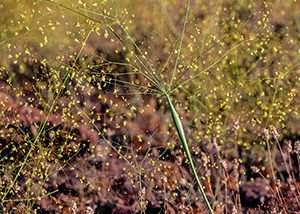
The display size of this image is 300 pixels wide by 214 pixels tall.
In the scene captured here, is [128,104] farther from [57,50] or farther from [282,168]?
[282,168]

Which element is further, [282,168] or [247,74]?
[247,74]

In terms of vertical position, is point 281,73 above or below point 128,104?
above

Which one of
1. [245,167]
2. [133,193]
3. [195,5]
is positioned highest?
[195,5]

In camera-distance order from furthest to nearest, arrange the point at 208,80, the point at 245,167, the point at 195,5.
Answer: the point at 195,5, the point at 208,80, the point at 245,167

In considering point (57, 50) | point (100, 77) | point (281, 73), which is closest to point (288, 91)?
point (281, 73)

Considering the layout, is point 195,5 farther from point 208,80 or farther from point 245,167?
point 245,167

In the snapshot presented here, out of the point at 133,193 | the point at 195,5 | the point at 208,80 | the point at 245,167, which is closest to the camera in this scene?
the point at 133,193

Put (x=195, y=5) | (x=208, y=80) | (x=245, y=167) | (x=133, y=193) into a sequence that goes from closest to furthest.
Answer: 1. (x=133, y=193)
2. (x=245, y=167)
3. (x=208, y=80)
4. (x=195, y=5)

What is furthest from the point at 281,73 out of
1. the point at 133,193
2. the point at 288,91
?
the point at 133,193

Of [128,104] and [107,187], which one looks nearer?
[107,187]
